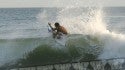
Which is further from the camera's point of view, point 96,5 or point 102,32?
point 96,5

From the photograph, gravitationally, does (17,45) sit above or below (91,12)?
below

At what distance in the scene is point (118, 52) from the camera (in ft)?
62.0

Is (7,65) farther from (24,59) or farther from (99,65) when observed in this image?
(99,65)

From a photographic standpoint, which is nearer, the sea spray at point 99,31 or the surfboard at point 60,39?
the surfboard at point 60,39

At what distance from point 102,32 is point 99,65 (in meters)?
7.18

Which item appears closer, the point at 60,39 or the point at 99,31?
the point at 60,39

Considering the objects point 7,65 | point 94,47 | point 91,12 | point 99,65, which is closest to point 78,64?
point 99,65

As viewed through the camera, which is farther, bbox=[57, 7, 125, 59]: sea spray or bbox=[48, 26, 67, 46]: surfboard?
bbox=[57, 7, 125, 59]: sea spray

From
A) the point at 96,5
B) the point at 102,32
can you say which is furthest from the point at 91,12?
the point at 102,32

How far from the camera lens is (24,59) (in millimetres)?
17969

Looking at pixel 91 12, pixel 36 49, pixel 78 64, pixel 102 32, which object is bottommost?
pixel 78 64

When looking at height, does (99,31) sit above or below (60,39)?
above

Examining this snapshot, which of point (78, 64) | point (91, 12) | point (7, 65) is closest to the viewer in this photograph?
point (78, 64)

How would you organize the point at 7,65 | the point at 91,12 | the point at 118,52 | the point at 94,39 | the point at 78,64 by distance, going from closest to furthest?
the point at 78,64
the point at 7,65
the point at 118,52
the point at 94,39
the point at 91,12
